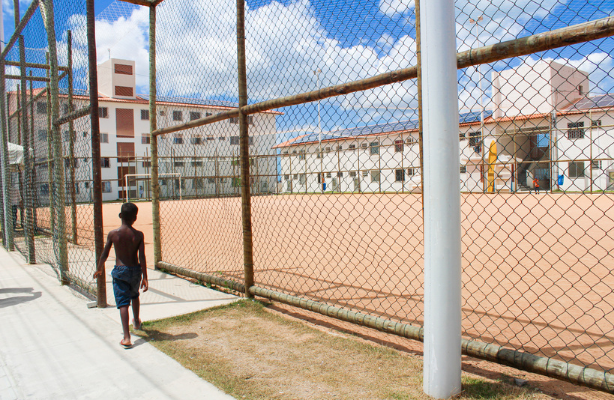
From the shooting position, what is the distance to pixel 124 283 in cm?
362

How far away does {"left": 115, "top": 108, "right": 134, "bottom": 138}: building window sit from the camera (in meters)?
39.6

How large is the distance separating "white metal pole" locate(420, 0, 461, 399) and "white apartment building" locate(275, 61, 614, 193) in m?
0.58

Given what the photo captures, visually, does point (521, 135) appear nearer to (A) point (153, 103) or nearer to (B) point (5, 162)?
(A) point (153, 103)

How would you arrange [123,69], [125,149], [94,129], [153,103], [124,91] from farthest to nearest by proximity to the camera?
[123,69], [124,91], [125,149], [153,103], [94,129]

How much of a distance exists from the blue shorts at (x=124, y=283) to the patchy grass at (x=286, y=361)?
40 centimetres

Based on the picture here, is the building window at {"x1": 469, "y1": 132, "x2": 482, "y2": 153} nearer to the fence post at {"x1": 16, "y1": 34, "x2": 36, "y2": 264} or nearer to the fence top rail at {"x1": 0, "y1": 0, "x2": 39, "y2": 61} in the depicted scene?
the fence top rail at {"x1": 0, "y1": 0, "x2": 39, "y2": 61}

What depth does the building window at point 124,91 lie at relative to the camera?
4047 centimetres

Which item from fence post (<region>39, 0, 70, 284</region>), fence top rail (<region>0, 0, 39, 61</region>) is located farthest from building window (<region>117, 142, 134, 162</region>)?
fence post (<region>39, 0, 70, 284</region>)

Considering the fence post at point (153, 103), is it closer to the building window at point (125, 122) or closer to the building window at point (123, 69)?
the building window at point (125, 122)

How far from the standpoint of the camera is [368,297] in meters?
4.80

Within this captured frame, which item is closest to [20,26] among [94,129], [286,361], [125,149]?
[94,129]

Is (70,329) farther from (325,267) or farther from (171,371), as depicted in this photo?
(325,267)

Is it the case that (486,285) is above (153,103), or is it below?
below

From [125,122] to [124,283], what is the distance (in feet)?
133
